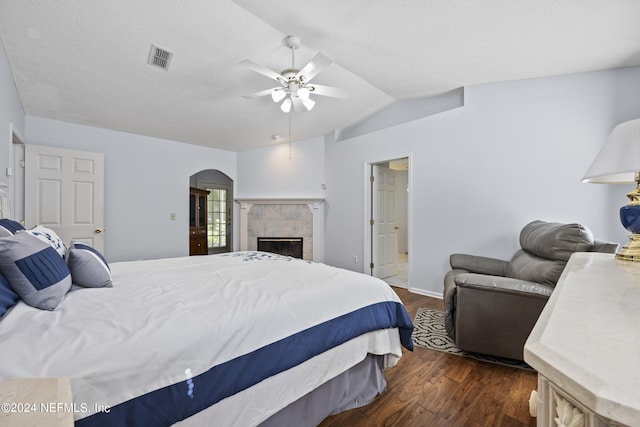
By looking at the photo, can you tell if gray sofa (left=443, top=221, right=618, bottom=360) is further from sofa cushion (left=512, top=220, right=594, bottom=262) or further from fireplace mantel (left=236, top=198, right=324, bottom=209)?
fireplace mantel (left=236, top=198, right=324, bottom=209)

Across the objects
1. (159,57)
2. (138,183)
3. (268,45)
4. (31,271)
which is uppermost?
(268,45)

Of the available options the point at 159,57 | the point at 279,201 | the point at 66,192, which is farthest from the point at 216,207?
the point at 159,57

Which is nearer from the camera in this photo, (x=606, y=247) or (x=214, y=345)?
(x=214, y=345)

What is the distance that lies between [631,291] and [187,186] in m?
5.46

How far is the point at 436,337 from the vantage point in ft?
8.78

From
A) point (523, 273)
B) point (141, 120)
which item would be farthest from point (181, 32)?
point (523, 273)

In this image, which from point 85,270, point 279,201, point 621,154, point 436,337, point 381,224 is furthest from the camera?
point 279,201

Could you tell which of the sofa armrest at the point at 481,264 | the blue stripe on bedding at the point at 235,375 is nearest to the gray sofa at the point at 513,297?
the sofa armrest at the point at 481,264

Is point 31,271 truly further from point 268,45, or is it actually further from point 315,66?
point 268,45

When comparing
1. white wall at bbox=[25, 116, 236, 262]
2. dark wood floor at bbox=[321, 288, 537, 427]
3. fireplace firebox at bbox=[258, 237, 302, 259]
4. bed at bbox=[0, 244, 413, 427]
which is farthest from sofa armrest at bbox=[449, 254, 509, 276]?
white wall at bbox=[25, 116, 236, 262]

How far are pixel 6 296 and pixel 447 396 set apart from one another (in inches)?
91.0

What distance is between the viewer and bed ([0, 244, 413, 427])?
901mm

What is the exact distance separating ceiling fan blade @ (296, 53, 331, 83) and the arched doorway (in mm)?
4952

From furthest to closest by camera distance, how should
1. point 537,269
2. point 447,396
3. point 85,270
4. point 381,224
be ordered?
point 381,224
point 537,269
point 447,396
point 85,270
